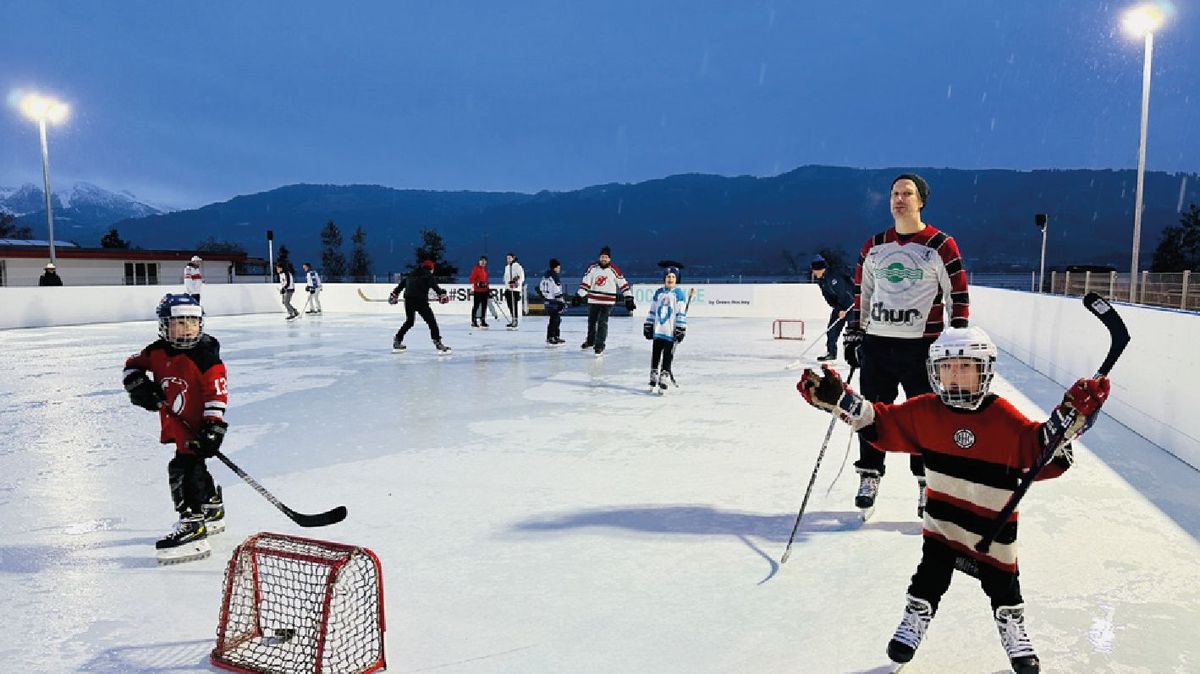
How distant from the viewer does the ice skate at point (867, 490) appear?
4.75 m

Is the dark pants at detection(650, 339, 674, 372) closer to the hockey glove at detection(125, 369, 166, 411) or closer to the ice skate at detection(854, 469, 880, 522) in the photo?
the ice skate at detection(854, 469, 880, 522)

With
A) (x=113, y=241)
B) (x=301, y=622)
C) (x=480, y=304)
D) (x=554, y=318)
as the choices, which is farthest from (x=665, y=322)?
(x=113, y=241)

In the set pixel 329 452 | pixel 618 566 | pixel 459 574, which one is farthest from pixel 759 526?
pixel 329 452

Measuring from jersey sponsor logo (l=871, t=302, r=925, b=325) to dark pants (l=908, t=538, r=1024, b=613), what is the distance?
176 cm

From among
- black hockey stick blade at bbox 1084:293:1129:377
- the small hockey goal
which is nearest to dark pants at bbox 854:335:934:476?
black hockey stick blade at bbox 1084:293:1129:377

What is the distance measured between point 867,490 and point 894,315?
3.49 feet

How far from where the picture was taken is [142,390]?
396cm

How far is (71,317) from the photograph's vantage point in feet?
71.8

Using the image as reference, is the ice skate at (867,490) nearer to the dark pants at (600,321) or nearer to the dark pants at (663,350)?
the dark pants at (663,350)

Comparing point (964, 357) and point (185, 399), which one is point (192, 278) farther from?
point (964, 357)

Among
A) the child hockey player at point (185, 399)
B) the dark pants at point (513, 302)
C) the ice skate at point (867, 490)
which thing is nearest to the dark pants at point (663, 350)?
the ice skate at point (867, 490)

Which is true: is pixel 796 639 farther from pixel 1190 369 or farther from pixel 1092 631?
pixel 1190 369

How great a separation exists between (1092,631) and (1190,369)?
4.00 meters

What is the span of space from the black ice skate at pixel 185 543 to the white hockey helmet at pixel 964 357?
3.48m
